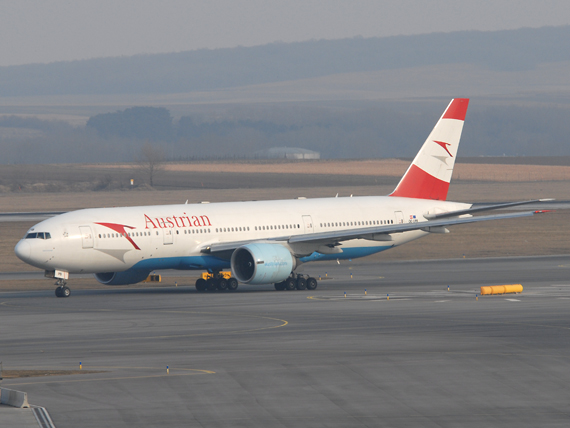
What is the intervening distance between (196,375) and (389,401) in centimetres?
571

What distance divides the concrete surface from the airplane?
1947 mm

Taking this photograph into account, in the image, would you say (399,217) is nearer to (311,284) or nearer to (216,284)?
(311,284)

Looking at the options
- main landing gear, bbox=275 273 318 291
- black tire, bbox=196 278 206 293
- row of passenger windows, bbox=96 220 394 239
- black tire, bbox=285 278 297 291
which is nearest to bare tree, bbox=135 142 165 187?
row of passenger windows, bbox=96 220 394 239

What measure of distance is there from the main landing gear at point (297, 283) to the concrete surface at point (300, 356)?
133 centimetres

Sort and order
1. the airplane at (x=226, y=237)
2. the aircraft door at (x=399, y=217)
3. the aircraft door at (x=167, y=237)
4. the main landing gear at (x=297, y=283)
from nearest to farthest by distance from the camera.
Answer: the airplane at (x=226, y=237) → the aircraft door at (x=167, y=237) → the main landing gear at (x=297, y=283) → the aircraft door at (x=399, y=217)

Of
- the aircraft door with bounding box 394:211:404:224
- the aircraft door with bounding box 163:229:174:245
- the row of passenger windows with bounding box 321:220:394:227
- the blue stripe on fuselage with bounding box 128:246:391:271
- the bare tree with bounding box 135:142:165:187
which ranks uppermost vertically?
the bare tree with bounding box 135:142:165:187

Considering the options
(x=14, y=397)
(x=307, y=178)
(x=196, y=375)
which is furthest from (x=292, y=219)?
(x=307, y=178)

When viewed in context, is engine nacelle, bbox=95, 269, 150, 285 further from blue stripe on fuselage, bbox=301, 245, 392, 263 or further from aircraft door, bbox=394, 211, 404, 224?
aircraft door, bbox=394, 211, 404, 224

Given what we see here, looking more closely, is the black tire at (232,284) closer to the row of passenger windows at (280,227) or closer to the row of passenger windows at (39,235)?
the row of passenger windows at (280,227)

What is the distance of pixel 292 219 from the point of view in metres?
52.0

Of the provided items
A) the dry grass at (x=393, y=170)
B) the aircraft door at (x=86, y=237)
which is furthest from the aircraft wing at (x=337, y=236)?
the dry grass at (x=393, y=170)

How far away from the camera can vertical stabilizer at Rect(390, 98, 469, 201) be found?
5838 centimetres

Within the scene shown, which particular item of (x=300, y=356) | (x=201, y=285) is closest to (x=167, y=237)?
(x=201, y=285)

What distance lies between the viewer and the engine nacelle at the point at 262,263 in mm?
46562
